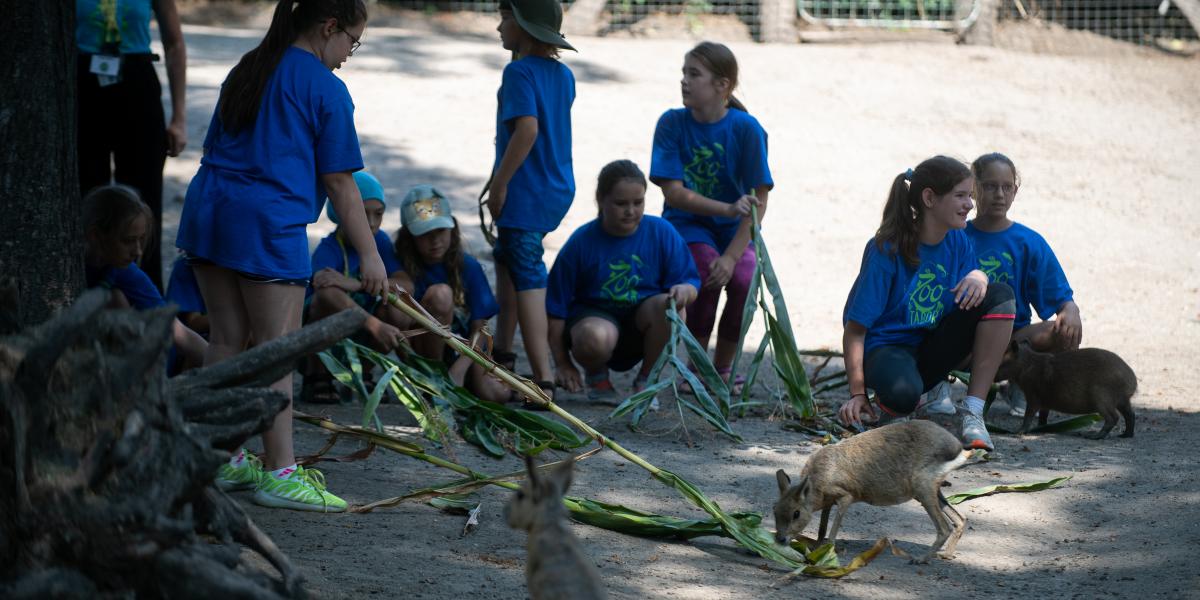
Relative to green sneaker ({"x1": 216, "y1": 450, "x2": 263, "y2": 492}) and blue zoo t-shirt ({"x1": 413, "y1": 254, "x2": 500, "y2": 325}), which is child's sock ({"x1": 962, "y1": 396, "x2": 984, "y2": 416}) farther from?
green sneaker ({"x1": 216, "y1": 450, "x2": 263, "y2": 492})

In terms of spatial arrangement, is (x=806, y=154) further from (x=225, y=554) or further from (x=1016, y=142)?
(x=225, y=554)

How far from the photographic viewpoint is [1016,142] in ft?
40.9

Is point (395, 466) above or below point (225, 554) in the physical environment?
below

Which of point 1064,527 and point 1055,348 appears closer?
point 1064,527

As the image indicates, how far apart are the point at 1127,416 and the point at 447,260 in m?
3.24

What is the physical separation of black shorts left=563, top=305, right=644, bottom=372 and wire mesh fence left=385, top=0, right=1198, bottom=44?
35.9 feet

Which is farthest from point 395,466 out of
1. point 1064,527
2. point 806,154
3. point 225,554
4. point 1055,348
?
point 806,154

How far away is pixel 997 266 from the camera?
604cm

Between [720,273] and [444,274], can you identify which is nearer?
[444,274]

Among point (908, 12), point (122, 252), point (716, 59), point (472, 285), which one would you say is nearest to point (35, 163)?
point (122, 252)

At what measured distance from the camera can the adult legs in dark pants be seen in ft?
17.7

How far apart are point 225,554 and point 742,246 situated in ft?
12.8

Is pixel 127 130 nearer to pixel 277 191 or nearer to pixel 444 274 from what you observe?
pixel 444 274

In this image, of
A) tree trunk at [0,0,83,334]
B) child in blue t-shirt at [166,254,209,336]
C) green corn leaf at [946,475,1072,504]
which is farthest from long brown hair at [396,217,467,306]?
green corn leaf at [946,475,1072,504]
